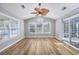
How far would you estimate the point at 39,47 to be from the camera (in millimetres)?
2758

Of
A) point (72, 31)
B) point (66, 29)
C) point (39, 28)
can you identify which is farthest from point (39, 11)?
point (72, 31)

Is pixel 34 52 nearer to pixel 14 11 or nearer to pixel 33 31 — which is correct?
pixel 33 31

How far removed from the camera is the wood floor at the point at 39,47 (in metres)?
2.72

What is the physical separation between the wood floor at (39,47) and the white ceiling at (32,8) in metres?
0.58

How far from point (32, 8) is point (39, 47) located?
2.87 ft

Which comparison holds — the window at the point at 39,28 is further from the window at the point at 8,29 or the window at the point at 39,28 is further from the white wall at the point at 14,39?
the window at the point at 8,29

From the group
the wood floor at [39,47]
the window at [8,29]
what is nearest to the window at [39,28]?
the wood floor at [39,47]

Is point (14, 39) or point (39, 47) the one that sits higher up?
point (14, 39)

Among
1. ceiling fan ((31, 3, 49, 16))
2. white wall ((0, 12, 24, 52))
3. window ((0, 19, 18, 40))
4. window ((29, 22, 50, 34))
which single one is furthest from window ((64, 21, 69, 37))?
window ((0, 19, 18, 40))

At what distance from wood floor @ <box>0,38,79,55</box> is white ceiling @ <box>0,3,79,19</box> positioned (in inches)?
22.7

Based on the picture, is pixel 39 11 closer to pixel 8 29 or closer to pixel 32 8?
pixel 32 8

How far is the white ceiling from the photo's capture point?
260 cm

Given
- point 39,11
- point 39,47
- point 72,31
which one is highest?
point 39,11

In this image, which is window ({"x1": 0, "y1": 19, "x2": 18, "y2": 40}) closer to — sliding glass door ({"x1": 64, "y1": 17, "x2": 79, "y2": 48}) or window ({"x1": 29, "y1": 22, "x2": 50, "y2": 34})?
window ({"x1": 29, "y1": 22, "x2": 50, "y2": 34})
